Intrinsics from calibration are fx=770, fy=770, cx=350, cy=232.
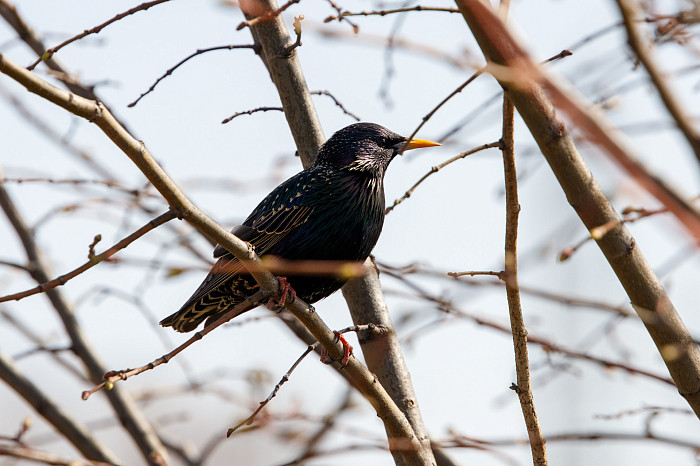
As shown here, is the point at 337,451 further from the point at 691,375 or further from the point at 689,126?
the point at 689,126

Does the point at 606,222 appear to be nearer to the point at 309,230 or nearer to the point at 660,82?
the point at 660,82

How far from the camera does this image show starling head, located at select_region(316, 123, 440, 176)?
4.03 m

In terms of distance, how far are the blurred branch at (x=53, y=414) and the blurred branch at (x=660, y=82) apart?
3.59 metres

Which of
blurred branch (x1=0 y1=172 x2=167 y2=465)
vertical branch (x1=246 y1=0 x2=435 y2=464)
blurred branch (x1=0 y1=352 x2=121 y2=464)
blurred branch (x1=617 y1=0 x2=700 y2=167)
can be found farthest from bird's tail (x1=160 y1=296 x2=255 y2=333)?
blurred branch (x1=617 y1=0 x2=700 y2=167)

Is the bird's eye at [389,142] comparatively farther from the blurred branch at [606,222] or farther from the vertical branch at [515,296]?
the blurred branch at [606,222]

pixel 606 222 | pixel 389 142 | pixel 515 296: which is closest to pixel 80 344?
pixel 389 142

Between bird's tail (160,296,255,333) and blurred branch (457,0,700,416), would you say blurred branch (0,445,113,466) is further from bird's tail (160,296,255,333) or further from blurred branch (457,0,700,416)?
bird's tail (160,296,255,333)

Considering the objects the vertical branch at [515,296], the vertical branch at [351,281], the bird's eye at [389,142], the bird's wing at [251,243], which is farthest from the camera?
the bird's eye at [389,142]

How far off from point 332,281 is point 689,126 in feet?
Result: 8.89

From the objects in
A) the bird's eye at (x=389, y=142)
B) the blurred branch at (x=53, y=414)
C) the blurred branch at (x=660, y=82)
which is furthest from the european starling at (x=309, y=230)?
the blurred branch at (x=660, y=82)

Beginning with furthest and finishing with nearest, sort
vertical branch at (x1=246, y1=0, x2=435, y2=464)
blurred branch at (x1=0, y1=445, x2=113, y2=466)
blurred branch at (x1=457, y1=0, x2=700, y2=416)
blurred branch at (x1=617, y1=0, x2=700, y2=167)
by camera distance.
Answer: vertical branch at (x1=246, y1=0, x2=435, y2=464)
blurred branch at (x1=457, y1=0, x2=700, y2=416)
blurred branch at (x1=0, y1=445, x2=113, y2=466)
blurred branch at (x1=617, y1=0, x2=700, y2=167)

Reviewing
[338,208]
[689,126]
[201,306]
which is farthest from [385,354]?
[689,126]

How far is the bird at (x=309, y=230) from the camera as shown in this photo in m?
3.65

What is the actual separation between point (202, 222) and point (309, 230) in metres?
1.65
